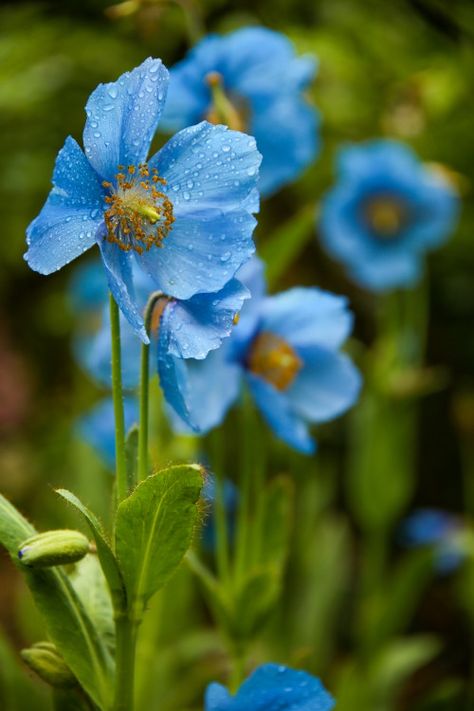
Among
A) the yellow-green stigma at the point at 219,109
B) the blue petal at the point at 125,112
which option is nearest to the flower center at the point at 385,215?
the yellow-green stigma at the point at 219,109

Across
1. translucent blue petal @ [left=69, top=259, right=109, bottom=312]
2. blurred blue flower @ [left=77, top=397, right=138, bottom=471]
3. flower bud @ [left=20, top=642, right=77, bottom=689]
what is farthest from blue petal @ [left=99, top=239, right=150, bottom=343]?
translucent blue petal @ [left=69, top=259, right=109, bottom=312]

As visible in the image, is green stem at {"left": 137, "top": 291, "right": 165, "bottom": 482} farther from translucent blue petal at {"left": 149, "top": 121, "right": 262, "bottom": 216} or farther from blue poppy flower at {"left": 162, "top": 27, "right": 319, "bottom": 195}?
blue poppy flower at {"left": 162, "top": 27, "right": 319, "bottom": 195}

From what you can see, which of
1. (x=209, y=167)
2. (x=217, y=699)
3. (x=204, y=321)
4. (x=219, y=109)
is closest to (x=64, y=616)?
(x=217, y=699)

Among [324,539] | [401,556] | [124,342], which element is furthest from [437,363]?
[124,342]

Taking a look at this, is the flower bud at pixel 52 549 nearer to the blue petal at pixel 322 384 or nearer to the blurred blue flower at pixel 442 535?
the blue petal at pixel 322 384

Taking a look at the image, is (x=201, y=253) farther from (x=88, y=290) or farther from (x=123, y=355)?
(x=88, y=290)

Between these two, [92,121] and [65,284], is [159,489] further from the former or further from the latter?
[65,284]

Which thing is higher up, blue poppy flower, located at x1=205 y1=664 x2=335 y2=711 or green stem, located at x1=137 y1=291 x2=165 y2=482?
green stem, located at x1=137 y1=291 x2=165 y2=482
